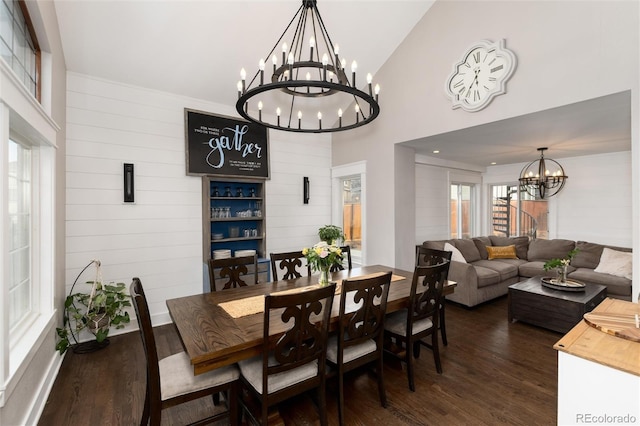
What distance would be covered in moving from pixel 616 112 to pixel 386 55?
2.67 m

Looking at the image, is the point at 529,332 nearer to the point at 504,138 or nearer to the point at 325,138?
the point at 504,138

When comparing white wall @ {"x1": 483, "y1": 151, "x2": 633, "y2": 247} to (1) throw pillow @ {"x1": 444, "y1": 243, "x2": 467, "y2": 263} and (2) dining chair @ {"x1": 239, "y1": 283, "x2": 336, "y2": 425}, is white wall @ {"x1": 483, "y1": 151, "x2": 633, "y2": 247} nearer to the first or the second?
(1) throw pillow @ {"x1": 444, "y1": 243, "x2": 467, "y2": 263}

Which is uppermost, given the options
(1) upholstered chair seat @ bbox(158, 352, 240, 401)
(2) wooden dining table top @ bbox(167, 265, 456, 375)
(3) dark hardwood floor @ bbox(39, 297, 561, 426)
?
(2) wooden dining table top @ bbox(167, 265, 456, 375)

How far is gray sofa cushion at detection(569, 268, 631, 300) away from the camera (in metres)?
3.91

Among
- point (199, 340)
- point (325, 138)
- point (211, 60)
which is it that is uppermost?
point (211, 60)

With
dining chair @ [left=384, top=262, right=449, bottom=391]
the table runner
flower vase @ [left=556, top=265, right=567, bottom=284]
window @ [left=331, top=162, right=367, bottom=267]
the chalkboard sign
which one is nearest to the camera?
the table runner

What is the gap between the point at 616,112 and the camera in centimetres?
285

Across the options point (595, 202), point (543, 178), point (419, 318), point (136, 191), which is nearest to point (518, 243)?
point (595, 202)

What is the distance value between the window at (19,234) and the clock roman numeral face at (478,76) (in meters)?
4.02

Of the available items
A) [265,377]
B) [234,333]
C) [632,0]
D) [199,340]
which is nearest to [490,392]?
[265,377]

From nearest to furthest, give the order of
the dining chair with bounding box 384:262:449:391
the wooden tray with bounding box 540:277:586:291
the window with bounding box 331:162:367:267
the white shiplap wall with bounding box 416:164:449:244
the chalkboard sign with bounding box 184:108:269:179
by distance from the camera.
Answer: the dining chair with bounding box 384:262:449:391 < the wooden tray with bounding box 540:277:586:291 < the chalkboard sign with bounding box 184:108:269:179 < the window with bounding box 331:162:367:267 < the white shiplap wall with bounding box 416:164:449:244

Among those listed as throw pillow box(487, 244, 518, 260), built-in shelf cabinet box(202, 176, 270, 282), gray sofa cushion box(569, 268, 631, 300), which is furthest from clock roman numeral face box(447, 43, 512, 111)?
throw pillow box(487, 244, 518, 260)

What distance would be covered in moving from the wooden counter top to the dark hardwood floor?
1187 millimetres

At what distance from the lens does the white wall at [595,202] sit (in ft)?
15.5
